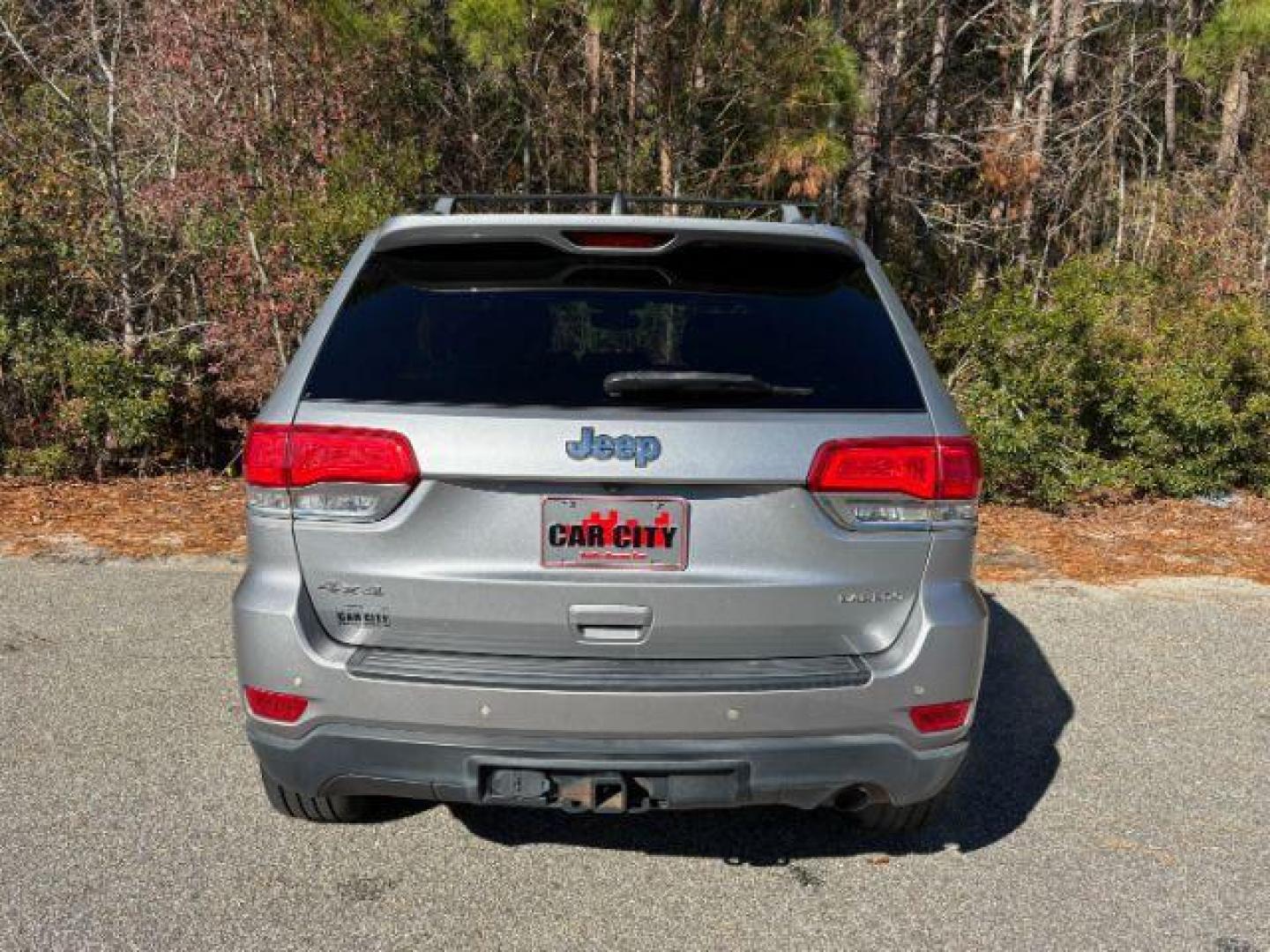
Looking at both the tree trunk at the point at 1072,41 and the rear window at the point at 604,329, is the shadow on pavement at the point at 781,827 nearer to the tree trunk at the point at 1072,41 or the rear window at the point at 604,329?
the rear window at the point at 604,329

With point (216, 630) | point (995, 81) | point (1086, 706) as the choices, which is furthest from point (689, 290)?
point (995, 81)

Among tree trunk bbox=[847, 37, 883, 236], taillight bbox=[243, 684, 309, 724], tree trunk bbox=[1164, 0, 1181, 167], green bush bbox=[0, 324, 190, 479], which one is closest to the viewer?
taillight bbox=[243, 684, 309, 724]

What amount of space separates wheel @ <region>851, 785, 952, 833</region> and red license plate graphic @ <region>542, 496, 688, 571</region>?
3.87 ft

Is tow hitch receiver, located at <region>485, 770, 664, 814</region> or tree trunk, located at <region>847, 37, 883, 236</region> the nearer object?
tow hitch receiver, located at <region>485, 770, 664, 814</region>

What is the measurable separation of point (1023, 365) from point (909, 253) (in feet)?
17.4

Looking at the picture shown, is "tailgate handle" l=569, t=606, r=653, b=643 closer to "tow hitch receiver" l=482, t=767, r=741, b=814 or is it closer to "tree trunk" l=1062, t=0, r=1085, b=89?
"tow hitch receiver" l=482, t=767, r=741, b=814

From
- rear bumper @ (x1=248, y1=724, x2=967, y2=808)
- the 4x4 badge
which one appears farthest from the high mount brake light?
rear bumper @ (x1=248, y1=724, x2=967, y2=808)

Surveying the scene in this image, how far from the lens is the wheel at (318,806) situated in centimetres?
313

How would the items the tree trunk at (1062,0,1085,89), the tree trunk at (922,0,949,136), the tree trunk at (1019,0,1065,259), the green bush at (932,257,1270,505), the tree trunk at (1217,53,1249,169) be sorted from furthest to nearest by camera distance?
the tree trunk at (1217,53,1249,169) < the tree trunk at (922,0,949,136) < the tree trunk at (1062,0,1085,89) < the tree trunk at (1019,0,1065,259) < the green bush at (932,257,1270,505)

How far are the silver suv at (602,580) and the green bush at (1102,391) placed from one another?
589 cm

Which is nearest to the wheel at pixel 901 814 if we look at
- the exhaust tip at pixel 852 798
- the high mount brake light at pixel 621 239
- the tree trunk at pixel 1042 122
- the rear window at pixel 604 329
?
the exhaust tip at pixel 852 798

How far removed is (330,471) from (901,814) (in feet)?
6.43

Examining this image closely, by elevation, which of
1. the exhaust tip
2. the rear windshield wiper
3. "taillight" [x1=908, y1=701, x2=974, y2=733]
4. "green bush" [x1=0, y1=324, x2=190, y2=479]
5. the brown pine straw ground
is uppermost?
the rear windshield wiper

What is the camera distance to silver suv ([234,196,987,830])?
2.56 m
